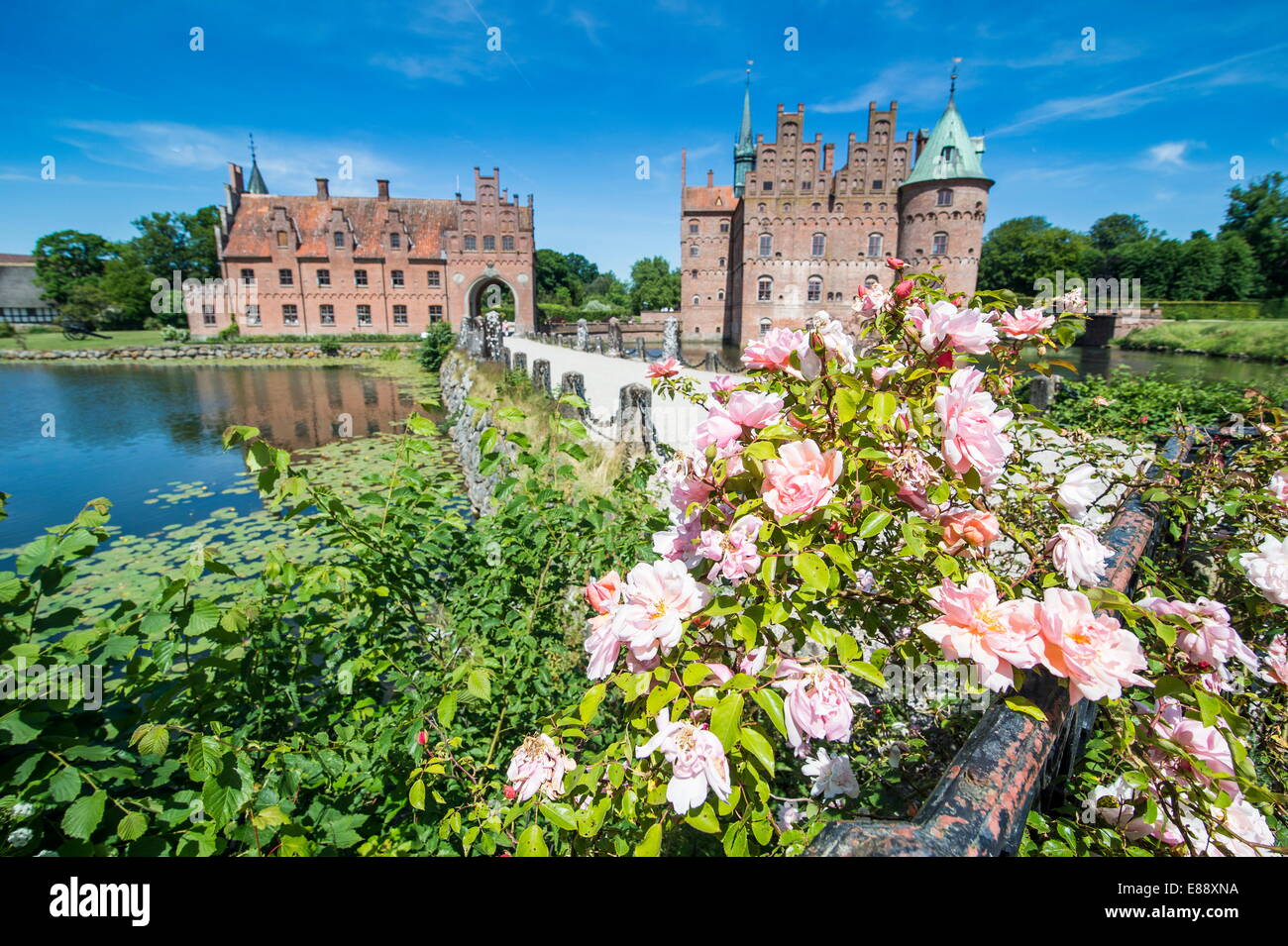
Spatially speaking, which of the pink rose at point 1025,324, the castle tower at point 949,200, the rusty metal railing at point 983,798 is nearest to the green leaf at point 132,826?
the rusty metal railing at point 983,798

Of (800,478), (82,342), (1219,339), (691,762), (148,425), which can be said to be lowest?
Answer: (148,425)

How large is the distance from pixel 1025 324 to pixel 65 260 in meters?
79.1

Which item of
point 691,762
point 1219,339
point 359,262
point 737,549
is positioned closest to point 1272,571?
point 737,549

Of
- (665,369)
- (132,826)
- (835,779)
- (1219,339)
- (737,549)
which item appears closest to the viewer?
(737,549)

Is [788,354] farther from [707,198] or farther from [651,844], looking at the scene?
[707,198]

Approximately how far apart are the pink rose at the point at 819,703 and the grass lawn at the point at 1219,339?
40912mm

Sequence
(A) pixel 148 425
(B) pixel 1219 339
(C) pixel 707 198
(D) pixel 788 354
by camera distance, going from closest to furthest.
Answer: (D) pixel 788 354, (A) pixel 148 425, (B) pixel 1219 339, (C) pixel 707 198

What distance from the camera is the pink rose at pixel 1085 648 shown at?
29.5 inches

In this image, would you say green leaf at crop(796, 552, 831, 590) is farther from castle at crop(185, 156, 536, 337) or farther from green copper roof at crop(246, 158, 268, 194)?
green copper roof at crop(246, 158, 268, 194)

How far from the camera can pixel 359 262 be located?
38.3 m

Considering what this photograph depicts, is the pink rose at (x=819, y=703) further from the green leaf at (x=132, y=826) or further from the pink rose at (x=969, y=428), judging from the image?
the green leaf at (x=132, y=826)

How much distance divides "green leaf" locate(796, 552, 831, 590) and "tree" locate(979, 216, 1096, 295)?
56.4m

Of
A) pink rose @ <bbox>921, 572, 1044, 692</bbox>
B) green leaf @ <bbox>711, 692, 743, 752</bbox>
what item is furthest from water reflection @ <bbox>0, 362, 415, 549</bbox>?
pink rose @ <bbox>921, 572, 1044, 692</bbox>
